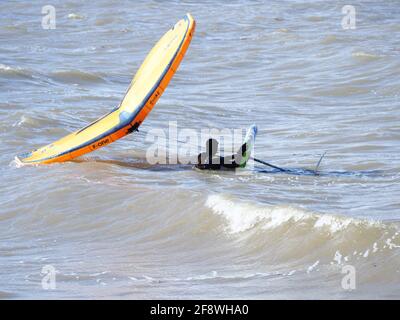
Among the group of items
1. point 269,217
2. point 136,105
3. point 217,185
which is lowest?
point 217,185

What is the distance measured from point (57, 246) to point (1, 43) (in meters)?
14.2

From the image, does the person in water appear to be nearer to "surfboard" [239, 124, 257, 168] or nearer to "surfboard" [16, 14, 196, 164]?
"surfboard" [239, 124, 257, 168]

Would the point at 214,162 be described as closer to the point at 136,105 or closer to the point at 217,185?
the point at 217,185

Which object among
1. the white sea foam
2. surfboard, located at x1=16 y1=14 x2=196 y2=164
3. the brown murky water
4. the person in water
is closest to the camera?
the brown murky water

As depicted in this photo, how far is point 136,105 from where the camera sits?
943cm

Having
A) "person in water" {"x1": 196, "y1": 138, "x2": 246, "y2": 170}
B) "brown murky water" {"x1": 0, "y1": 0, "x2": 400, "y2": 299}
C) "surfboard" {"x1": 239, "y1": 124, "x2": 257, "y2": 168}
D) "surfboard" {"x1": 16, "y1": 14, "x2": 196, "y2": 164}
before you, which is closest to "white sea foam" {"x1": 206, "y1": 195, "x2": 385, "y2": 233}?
"brown murky water" {"x1": 0, "y1": 0, "x2": 400, "y2": 299}

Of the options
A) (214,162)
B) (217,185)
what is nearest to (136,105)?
(214,162)

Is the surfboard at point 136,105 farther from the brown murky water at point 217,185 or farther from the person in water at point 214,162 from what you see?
the person in water at point 214,162

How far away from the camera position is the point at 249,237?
7.52 metres

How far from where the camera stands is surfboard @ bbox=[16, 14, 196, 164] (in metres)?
9.28

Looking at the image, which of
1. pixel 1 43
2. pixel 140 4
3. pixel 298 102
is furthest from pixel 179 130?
pixel 140 4
